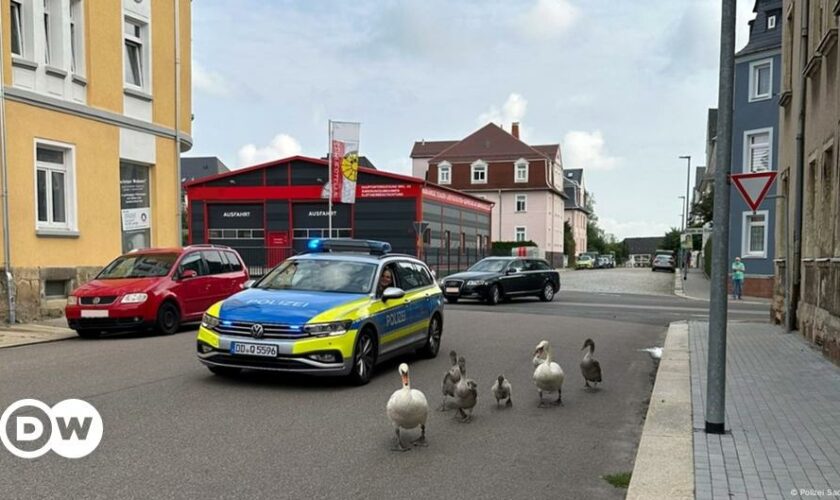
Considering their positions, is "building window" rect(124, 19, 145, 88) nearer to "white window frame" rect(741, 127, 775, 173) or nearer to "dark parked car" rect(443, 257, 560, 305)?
"dark parked car" rect(443, 257, 560, 305)

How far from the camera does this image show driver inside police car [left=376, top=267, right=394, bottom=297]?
912 cm

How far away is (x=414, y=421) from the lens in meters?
5.71

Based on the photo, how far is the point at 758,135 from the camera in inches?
1170

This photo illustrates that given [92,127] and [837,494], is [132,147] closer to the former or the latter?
[92,127]

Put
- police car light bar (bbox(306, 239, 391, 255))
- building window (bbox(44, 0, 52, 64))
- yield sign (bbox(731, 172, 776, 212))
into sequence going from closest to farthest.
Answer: yield sign (bbox(731, 172, 776, 212))
police car light bar (bbox(306, 239, 391, 255))
building window (bbox(44, 0, 52, 64))

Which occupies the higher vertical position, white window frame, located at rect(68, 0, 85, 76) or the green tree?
white window frame, located at rect(68, 0, 85, 76)

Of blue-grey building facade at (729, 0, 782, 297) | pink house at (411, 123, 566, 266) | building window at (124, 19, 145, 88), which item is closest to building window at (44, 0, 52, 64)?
building window at (124, 19, 145, 88)

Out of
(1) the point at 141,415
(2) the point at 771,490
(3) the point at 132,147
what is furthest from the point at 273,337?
(3) the point at 132,147

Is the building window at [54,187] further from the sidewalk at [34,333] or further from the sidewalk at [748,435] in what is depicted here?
the sidewalk at [748,435]

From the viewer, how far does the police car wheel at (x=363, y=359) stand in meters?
8.16

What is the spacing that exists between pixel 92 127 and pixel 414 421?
559 inches

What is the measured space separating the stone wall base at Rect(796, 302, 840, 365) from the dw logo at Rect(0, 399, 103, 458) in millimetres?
9346

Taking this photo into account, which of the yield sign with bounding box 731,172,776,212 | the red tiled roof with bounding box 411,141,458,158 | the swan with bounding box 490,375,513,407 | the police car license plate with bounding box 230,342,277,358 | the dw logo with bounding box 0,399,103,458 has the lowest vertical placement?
the dw logo with bounding box 0,399,103,458

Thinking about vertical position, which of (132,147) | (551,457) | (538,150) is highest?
(538,150)
